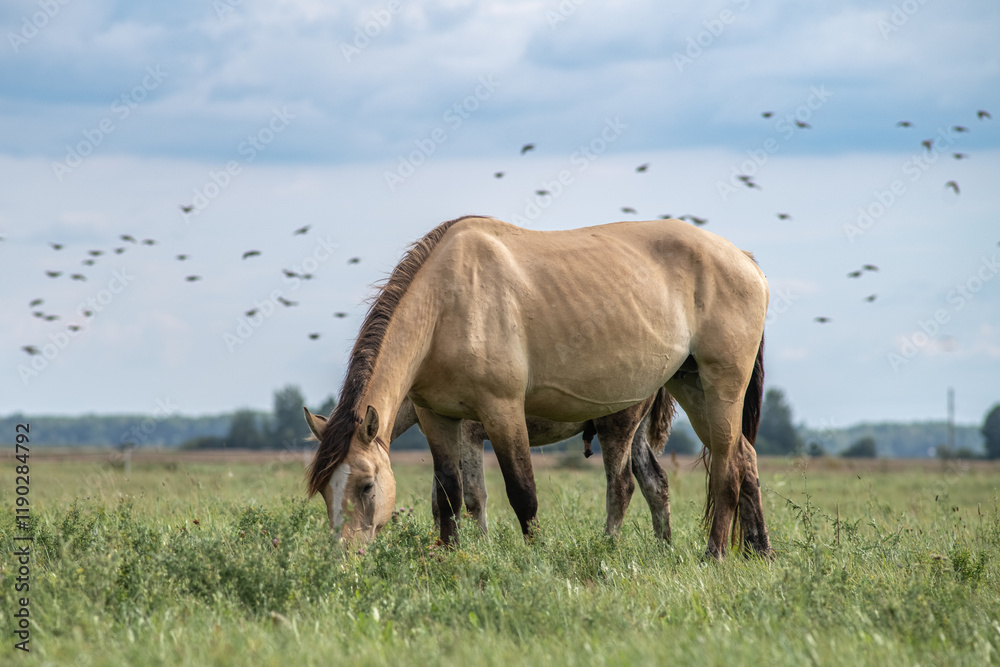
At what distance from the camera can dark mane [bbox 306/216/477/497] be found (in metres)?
4.90

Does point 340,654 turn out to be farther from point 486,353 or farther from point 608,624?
point 486,353

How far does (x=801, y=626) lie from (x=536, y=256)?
10.2 ft

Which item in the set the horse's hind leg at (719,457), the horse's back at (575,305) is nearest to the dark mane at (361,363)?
the horse's back at (575,305)

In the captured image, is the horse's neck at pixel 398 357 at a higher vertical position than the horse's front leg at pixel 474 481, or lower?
higher

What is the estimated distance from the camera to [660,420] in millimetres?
7684

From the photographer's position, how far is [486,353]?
5434mm

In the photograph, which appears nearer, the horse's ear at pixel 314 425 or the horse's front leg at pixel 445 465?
the horse's ear at pixel 314 425

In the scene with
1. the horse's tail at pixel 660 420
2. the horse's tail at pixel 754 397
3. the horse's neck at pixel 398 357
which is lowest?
the horse's tail at pixel 660 420

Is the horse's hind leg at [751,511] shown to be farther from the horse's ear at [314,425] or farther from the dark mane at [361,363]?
Result: the horse's ear at [314,425]

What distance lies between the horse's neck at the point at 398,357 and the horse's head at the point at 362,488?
0.17m

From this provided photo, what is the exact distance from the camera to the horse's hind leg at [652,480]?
7.00 m

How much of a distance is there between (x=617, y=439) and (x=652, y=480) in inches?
23.1

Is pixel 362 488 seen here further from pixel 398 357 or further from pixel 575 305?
pixel 575 305

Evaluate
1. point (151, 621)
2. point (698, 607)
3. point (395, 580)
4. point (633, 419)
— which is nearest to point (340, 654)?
point (151, 621)
